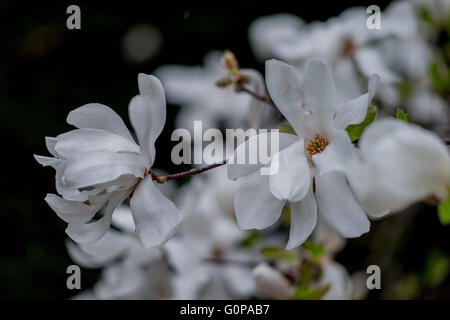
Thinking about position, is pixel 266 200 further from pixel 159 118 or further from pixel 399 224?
pixel 399 224

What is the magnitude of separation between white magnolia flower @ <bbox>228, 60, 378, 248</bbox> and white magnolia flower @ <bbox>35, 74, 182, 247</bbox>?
0.25ft

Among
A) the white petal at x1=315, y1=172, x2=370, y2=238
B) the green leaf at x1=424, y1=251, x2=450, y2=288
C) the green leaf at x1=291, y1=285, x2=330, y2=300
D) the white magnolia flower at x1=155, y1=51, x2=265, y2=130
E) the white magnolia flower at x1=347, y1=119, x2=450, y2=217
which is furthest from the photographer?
the white magnolia flower at x1=155, y1=51, x2=265, y2=130

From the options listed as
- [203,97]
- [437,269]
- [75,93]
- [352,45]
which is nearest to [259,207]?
[352,45]

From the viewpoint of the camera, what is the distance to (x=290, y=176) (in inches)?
20.4

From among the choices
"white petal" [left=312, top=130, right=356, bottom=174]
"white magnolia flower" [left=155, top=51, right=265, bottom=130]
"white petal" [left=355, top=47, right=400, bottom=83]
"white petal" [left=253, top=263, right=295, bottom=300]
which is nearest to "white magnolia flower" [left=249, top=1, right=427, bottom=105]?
"white petal" [left=355, top=47, right=400, bottom=83]

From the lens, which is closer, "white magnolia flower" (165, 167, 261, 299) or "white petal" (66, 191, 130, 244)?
"white petal" (66, 191, 130, 244)

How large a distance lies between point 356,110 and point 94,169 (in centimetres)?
24

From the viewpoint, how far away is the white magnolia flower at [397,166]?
0.43 meters

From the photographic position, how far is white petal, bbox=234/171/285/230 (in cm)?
55

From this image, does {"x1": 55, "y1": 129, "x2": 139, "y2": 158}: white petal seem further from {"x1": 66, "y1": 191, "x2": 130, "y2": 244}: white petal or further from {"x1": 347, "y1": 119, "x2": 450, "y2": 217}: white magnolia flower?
{"x1": 347, "y1": 119, "x2": 450, "y2": 217}: white magnolia flower

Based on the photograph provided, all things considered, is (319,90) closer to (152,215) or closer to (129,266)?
Result: (152,215)

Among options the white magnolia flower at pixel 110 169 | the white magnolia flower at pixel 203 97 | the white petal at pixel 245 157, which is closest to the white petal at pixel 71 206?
the white magnolia flower at pixel 110 169

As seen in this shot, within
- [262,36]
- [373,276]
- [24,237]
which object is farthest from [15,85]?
[373,276]

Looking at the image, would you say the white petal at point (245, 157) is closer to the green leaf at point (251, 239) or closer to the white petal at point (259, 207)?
the white petal at point (259, 207)
